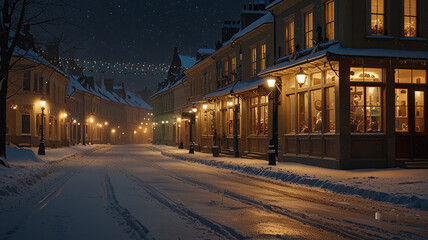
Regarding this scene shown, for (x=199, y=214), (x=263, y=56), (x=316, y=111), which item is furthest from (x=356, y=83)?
(x=199, y=214)

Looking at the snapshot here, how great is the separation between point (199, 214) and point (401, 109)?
39.8 feet

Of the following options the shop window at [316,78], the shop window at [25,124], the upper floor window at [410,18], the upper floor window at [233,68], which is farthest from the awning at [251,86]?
the shop window at [25,124]

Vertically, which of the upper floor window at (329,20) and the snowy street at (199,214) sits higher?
the upper floor window at (329,20)

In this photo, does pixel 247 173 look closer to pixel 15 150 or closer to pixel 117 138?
pixel 15 150

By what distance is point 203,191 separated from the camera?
38.6ft

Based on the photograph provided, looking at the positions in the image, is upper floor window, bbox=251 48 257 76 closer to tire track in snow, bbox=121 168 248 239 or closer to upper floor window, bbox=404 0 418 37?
upper floor window, bbox=404 0 418 37

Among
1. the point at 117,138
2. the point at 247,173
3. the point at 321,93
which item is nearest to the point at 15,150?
the point at 247,173

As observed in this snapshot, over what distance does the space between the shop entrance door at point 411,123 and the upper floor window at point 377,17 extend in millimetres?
2299

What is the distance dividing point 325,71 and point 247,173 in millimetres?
4927

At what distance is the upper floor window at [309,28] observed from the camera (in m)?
19.9

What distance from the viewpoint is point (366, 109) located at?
57.4 feet

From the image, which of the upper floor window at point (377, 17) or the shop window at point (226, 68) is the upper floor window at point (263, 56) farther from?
the upper floor window at point (377, 17)

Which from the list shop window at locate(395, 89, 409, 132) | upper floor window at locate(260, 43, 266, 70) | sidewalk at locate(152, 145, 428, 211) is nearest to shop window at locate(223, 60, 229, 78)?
upper floor window at locate(260, 43, 266, 70)

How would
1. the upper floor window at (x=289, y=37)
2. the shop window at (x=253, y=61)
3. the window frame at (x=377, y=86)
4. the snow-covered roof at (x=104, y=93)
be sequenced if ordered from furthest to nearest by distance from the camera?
the snow-covered roof at (x=104, y=93), the shop window at (x=253, y=61), the upper floor window at (x=289, y=37), the window frame at (x=377, y=86)
